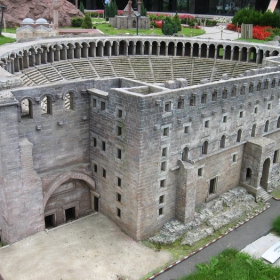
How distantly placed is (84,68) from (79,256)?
32.1 m

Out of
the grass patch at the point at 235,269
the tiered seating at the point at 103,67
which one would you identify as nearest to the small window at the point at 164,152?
the grass patch at the point at 235,269

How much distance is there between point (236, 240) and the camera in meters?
38.1

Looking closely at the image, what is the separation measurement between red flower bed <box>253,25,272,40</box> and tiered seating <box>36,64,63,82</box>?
47003 millimetres

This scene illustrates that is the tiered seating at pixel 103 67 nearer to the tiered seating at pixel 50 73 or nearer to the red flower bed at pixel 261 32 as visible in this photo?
the tiered seating at pixel 50 73

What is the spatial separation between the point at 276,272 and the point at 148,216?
11.3 meters

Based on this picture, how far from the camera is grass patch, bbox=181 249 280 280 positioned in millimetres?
31969

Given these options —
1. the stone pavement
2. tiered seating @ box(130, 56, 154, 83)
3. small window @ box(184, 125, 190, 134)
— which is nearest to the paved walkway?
the stone pavement

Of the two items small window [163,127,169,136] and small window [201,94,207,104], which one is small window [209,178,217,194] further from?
small window [163,127,169,136]

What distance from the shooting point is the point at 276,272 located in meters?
32.7

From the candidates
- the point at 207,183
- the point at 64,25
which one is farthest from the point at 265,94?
the point at 64,25

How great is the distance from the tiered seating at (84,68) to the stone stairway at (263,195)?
90.8ft

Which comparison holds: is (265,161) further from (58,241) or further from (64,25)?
(64,25)

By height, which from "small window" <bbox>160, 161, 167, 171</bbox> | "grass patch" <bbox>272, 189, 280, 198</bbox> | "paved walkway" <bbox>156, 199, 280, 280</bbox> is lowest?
"paved walkway" <bbox>156, 199, 280, 280</bbox>

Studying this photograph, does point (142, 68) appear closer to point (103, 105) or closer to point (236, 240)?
point (103, 105)
